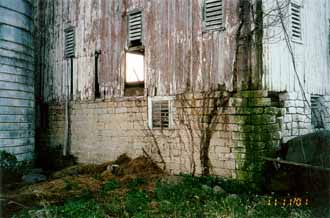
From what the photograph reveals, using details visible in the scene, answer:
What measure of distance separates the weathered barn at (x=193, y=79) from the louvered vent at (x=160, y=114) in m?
0.03

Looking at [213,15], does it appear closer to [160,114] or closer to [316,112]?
[160,114]

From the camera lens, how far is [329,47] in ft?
37.8

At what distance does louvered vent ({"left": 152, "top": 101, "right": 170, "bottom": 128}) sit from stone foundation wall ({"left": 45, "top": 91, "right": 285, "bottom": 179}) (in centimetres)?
21

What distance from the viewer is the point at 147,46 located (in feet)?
36.8

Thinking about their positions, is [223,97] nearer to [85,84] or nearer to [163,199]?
[163,199]

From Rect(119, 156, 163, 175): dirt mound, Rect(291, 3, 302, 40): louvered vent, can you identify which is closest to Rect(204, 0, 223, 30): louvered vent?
Rect(291, 3, 302, 40): louvered vent

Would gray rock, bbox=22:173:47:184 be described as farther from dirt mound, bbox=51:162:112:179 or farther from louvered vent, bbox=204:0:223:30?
louvered vent, bbox=204:0:223:30

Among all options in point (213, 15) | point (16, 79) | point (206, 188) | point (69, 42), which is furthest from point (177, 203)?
point (69, 42)

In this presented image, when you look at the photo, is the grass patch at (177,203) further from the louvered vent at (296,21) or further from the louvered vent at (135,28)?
the louvered vent at (135,28)

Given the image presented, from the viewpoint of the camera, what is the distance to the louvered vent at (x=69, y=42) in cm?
1401

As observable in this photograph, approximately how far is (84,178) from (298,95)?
262 inches

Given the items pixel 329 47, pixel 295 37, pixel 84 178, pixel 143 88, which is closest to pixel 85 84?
pixel 143 88

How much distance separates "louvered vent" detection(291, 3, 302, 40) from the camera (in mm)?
9711

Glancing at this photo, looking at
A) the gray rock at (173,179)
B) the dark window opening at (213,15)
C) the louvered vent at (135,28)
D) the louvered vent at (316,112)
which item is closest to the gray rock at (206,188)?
the gray rock at (173,179)
